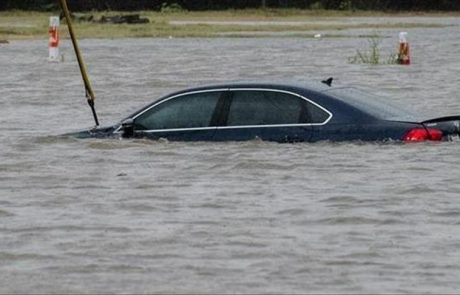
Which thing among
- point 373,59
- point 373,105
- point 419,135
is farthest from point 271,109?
point 373,59

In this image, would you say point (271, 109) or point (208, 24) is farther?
point (208, 24)

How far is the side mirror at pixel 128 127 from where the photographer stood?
22.1m

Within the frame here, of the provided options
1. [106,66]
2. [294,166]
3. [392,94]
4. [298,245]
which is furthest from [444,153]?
[106,66]

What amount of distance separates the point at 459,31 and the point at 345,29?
6173 mm

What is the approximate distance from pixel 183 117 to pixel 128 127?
0.68 metres

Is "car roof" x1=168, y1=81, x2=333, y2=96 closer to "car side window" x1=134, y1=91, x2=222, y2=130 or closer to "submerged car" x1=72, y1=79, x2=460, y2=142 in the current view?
"submerged car" x1=72, y1=79, x2=460, y2=142

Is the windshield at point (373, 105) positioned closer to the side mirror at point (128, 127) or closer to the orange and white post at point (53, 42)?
the side mirror at point (128, 127)

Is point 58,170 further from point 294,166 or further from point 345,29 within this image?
point 345,29

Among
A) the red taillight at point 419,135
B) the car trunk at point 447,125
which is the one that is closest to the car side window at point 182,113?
the red taillight at point 419,135

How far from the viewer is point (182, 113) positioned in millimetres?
22000

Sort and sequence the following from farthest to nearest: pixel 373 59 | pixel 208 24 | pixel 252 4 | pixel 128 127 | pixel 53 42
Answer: pixel 252 4, pixel 208 24, pixel 53 42, pixel 373 59, pixel 128 127

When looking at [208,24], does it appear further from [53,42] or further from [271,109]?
[271,109]

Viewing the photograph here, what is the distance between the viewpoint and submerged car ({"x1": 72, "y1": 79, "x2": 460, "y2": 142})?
69.7 feet

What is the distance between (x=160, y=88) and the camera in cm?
3941
